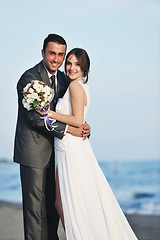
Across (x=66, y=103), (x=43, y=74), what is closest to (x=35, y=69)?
(x=43, y=74)

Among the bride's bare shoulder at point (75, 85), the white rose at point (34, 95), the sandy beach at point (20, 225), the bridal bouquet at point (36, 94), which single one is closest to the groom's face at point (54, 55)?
the bride's bare shoulder at point (75, 85)

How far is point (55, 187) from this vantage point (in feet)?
13.0

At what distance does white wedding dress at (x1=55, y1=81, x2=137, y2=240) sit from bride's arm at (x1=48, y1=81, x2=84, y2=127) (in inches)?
3.5

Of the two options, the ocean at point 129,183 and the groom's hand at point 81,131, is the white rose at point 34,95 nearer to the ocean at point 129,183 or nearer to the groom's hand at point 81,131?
the groom's hand at point 81,131

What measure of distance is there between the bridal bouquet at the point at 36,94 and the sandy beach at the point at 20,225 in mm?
2598

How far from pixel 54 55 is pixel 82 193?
1308 mm

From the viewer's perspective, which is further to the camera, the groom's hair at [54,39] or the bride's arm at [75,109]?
the groom's hair at [54,39]

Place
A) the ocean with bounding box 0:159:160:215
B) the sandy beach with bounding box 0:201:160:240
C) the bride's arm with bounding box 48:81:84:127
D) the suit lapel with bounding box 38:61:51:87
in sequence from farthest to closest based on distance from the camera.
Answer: the ocean with bounding box 0:159:160:215
the sandy beach with bounding box 0:201:160:240
the suit lapel with bounding box 38:61:51:87
the bride's arm with bounding box 48:81:84:127

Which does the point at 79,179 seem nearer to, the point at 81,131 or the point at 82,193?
the point at 82,193

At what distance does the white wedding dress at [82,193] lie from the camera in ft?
12.5

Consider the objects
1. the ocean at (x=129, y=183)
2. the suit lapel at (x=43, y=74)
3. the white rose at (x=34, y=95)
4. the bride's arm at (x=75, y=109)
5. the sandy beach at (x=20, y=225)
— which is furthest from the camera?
the ocean at (x=129, y=183)

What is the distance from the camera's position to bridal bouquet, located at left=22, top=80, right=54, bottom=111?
3.56m

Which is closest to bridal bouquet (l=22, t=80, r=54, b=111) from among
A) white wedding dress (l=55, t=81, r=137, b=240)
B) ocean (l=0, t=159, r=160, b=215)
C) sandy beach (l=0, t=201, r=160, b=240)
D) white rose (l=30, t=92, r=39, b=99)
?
white rose (l=30, t=92, r=39, b=99)

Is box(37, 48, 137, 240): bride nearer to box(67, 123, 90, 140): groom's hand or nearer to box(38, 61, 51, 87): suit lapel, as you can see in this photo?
box(67, 123, 90, 140): groom's hand
